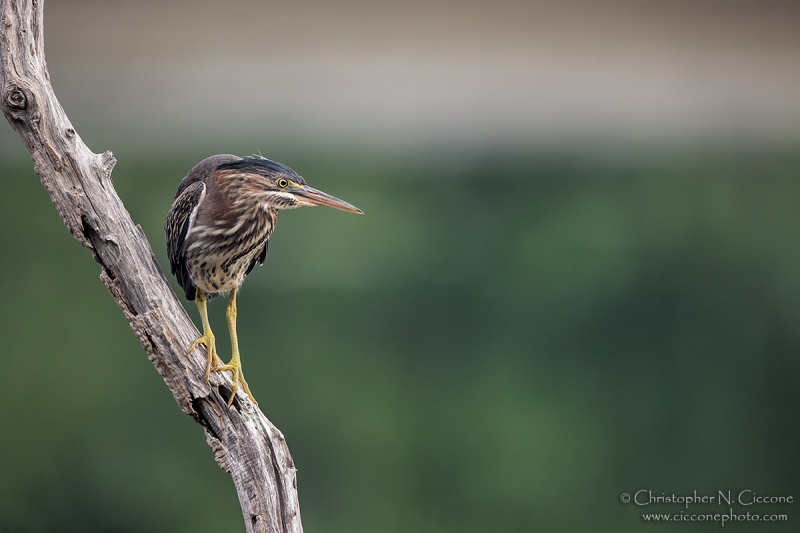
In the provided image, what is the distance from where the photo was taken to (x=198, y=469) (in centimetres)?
448

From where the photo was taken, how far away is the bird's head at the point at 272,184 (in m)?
1.87

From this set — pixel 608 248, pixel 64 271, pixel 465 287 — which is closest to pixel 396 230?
pixel 465 287

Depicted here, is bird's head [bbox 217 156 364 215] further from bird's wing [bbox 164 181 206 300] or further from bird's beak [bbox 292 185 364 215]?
bird's wing [bbox 164 181 206 300]

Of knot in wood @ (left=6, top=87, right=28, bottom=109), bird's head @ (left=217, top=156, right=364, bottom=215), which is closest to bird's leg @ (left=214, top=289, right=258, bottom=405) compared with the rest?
bird's head @ (left=217, top=156, right=364, bottom=215)

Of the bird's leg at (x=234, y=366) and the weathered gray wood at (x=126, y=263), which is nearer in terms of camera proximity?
the weathered gray wood at (x=126, y=263)

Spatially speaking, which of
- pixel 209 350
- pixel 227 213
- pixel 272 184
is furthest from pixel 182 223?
pixel 209 350

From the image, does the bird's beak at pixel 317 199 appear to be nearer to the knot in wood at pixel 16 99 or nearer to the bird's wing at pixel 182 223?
the bird's wing at pixel 182 223

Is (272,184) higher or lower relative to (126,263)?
higher

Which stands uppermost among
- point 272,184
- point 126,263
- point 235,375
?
point 272,184

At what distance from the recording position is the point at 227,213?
189 centimetres

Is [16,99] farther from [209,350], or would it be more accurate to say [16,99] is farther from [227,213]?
[209,350]

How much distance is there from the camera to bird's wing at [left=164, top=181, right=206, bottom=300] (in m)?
1.92

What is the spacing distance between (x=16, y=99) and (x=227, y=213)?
50 centimetres

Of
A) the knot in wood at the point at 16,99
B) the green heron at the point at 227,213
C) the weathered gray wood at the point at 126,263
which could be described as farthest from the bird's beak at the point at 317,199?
the knot in wood at the point at 16,99
